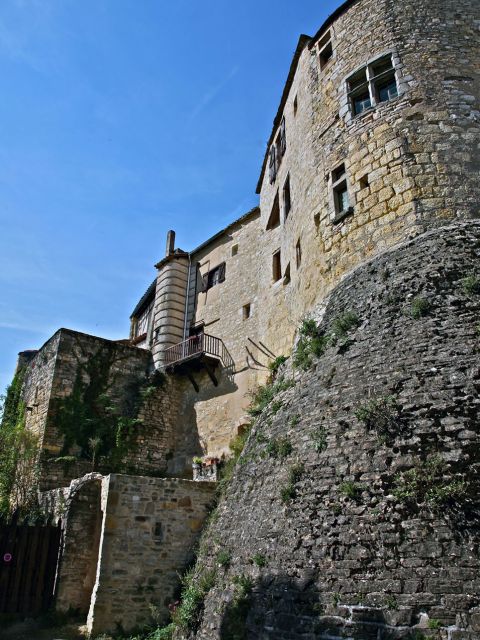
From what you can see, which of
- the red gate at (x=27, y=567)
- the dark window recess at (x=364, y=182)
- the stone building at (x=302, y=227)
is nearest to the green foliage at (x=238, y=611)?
the stone building at (x=302, y=227)

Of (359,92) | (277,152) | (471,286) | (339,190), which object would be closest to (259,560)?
(471,286)

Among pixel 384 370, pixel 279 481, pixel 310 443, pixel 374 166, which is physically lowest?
pixel 279 481

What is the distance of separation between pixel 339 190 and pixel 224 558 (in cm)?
760

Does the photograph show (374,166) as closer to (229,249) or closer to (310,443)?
(310,443)

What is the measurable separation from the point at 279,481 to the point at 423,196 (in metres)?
5.66

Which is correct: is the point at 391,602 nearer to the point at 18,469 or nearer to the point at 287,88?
the point at 18,469

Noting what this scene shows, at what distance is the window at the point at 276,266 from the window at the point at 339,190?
5018mm

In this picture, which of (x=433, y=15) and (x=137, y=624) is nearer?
(x=137, y=624)

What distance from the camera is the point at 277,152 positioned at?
1683 centimetres

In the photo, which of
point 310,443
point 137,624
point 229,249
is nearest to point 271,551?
point 310,443

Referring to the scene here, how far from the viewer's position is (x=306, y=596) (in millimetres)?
5500

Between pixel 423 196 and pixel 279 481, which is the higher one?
pixel 423 196

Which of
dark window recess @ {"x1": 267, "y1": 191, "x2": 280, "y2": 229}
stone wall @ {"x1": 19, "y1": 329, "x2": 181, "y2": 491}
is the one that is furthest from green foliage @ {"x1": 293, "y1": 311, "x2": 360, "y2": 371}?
stone wall @ {"x1": 19, "y1": 329, "x2": 181, "y2": 491}

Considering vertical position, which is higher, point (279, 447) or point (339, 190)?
point (339, 190)
